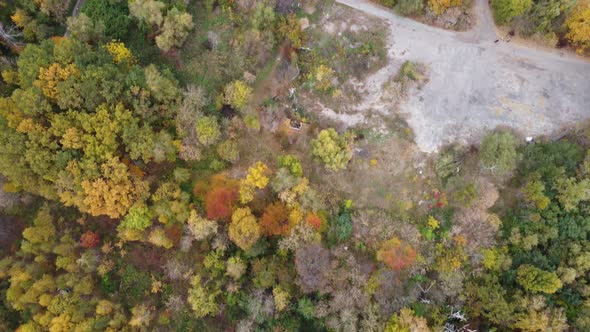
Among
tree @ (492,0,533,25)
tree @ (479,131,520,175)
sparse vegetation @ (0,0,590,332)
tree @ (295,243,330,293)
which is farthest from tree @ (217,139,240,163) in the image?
tree @ (492,0,533,25)

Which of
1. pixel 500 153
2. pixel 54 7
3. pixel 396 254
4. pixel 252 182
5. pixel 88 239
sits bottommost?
pixel 88 239

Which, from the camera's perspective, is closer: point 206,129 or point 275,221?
point 275,221

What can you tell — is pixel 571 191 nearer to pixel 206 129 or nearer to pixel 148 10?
pixel 206 129

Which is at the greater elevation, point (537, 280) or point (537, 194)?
point (537, 194)

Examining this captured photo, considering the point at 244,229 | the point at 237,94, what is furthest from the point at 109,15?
the point at 244,229

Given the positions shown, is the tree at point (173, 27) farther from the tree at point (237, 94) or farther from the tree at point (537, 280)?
the tree at point (537, 280)

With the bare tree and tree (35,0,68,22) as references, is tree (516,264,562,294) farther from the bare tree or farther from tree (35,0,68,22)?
the bare tree

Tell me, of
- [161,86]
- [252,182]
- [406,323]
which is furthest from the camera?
[252,182]
